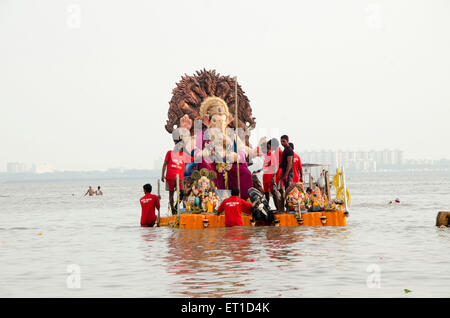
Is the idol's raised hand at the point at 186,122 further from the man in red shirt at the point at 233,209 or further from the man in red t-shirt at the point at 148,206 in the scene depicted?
the man in red shirt at the point at 233,209

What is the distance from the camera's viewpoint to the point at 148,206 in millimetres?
21609

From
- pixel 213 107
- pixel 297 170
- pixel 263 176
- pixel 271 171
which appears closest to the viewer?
pixel 297 170

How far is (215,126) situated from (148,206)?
3.36 m

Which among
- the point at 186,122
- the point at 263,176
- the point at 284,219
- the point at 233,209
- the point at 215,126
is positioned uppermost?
the point at 186,122

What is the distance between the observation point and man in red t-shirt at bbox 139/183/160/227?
20969mm

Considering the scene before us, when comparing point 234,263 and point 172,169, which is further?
point 172,169

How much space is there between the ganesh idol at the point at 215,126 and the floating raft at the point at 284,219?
1.50m

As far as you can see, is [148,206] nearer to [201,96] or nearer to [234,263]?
[201,96]

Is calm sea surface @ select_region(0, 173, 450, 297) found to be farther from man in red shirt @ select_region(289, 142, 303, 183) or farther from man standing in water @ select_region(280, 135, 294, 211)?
man in red shirt @ select_region(289, 142, 303, 183)

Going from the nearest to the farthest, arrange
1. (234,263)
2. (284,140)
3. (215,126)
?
(234,263), (284,140), (215,126)

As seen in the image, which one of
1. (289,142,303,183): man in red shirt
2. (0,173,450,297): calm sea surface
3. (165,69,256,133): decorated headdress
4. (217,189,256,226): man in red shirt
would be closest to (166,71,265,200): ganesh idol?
(165,69,256,133): decorated headdress

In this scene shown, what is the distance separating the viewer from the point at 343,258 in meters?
→ 13.7

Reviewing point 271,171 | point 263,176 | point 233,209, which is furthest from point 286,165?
point 233,209
